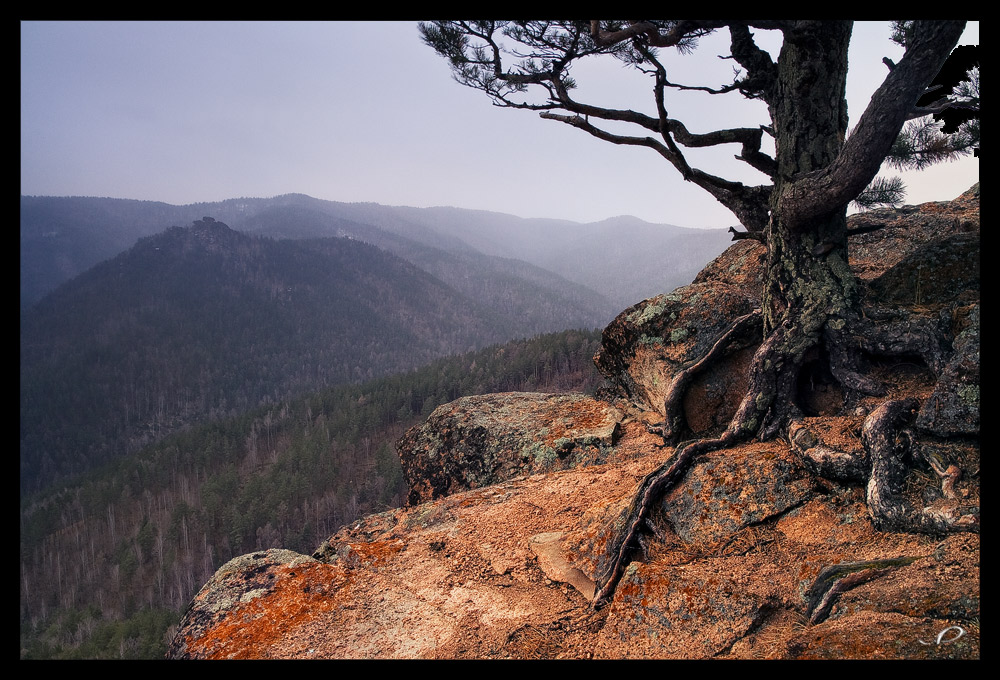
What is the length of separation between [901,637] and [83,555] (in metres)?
109

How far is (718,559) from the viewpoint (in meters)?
4.09

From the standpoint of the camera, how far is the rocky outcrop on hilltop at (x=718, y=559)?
3143 millimetres

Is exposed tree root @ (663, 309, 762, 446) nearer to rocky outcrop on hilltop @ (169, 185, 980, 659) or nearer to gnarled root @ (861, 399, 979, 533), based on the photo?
rocky outcrop on hilltop @ (169, 185, 980, 659)

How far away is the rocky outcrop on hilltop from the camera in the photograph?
3.14 metres

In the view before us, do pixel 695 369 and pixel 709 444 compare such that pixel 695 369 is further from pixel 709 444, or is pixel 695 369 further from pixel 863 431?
pixel 863 431

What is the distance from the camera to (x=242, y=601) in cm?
439

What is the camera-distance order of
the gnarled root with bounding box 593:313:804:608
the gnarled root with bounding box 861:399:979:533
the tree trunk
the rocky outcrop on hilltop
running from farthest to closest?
1. the tree trunk
2. the gnarled root with bounding box 593:313:804:608
3. the gnarled root with bounding box 861:399:979:533
4. the rocky outcrop on hilltop

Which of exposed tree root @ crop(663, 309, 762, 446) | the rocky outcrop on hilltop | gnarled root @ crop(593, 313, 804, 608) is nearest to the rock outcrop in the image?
exposed tree root @ crop(663, 309, 762, 446)

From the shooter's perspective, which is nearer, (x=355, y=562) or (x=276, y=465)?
(x=355, y=562)

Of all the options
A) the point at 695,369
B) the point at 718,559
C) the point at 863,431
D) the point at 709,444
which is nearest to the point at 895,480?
the point at 863,431

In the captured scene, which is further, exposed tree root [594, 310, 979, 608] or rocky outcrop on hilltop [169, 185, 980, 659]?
exposed tree root [594, 310, 979, 608]
